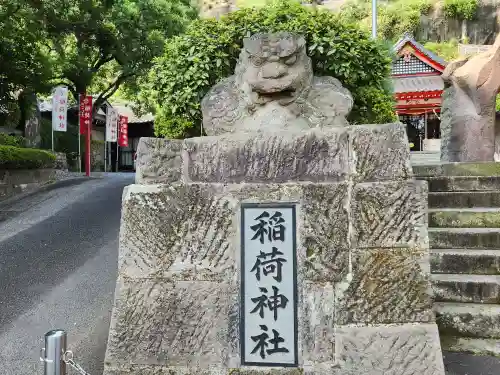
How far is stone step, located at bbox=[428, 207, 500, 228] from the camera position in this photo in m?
3.98

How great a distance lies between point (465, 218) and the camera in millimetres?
4039

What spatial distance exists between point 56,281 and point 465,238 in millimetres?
4011

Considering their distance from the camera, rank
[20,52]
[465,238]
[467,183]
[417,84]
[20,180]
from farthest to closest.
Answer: [417,84]
[20,52]
[20,180]
[467,183]
[465,238]

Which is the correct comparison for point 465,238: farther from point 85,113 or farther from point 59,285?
point 85,113

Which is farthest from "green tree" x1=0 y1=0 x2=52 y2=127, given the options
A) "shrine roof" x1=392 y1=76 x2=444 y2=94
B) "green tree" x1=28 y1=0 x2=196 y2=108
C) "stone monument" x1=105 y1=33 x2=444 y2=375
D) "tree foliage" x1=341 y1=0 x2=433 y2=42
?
"tree foliage" x1=341 y1=0 x2=433 y2=42

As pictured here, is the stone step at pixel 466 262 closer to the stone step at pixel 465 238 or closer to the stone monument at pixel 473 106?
the stone step at pixel 465 238

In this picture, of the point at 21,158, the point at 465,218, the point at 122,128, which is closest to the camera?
the point at 465,218

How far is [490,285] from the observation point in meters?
3.23

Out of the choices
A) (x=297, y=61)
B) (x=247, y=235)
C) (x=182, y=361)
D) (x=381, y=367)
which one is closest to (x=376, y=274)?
(x=381, y=367)

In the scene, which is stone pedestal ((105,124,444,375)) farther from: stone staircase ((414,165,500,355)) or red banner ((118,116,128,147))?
red banner ((118,116,128,147))

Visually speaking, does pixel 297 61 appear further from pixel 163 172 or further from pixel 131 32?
pixel 131 32

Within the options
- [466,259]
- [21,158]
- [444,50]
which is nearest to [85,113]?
[21,158]

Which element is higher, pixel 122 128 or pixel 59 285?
pixel 122 128

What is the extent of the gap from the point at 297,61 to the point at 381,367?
1.98 m
